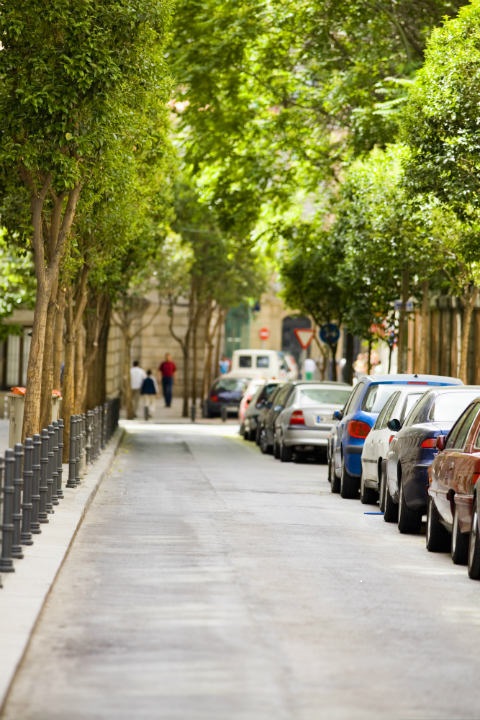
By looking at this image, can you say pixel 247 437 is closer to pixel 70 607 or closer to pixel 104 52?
pixel 104 52

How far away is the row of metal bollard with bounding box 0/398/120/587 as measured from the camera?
11.1 m

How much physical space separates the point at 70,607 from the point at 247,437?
106 feet

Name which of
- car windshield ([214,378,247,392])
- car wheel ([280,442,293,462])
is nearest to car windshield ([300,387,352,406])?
car wheel ([280,442,293,462])

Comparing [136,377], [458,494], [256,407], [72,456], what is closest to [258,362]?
[136,377]

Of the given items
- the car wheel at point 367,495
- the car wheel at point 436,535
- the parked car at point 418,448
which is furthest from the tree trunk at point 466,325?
the car wheel at point 436,535

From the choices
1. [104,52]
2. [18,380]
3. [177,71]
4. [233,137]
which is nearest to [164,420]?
[18,380]

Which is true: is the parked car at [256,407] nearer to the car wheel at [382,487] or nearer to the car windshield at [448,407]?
the car wheel at [382,487]

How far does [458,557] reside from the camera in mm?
13742

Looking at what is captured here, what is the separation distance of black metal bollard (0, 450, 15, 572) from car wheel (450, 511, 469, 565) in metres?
3.87

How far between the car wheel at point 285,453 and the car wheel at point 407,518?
47.4ft

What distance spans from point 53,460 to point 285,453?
15.1 m

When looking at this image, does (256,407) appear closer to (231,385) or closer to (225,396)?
(225,396)

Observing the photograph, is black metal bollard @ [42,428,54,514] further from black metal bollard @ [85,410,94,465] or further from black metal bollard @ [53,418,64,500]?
black metal bollard @ [85,410,94,465]

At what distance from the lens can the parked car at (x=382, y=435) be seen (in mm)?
19328
